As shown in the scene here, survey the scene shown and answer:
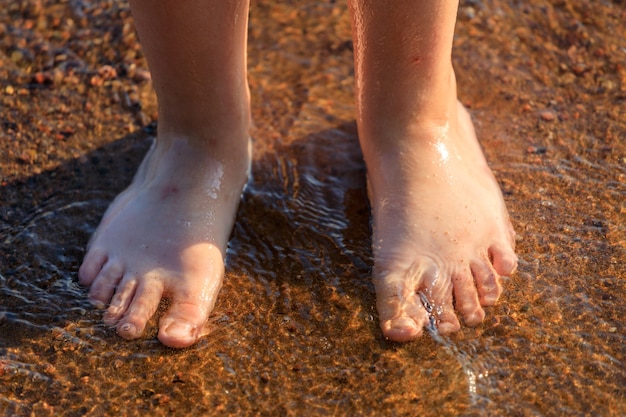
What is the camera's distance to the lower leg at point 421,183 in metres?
2.05

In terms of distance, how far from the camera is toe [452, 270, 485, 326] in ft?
6.63

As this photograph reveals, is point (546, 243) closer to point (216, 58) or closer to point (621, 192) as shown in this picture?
point (621, 192)

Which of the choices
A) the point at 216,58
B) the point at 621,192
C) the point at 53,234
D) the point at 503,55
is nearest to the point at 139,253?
the point at 53,234

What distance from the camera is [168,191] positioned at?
2277mm

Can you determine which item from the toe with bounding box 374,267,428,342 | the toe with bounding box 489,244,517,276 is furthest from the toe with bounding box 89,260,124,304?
the toe with bounding box 489,244,517,276

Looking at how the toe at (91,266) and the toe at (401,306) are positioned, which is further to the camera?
the toe at (91,266)

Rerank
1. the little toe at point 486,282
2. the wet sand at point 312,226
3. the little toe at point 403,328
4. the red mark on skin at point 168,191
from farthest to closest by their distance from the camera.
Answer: the red mark on skin at point 168,191 < the little toe at point 486,282 < the little toe at point 403,328 < the wet sand at point 312,226

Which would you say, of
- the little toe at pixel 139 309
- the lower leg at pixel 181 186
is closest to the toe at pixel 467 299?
Answer: the lower leg at pixel 181 186

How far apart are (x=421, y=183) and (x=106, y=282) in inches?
36.6

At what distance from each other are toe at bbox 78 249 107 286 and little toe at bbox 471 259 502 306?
3.41 feet

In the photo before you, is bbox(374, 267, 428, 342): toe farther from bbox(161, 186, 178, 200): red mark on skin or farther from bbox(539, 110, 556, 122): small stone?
bbox(539, 110, 556, 122): small stone

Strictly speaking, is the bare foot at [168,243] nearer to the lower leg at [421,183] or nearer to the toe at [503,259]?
the lower leg at [421,183]

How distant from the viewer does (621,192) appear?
93.2 inches

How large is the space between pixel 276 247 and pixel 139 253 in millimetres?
395
